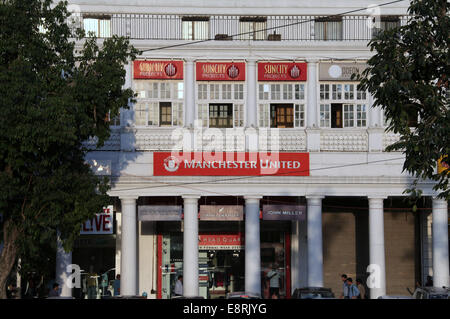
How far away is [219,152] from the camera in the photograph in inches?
1336

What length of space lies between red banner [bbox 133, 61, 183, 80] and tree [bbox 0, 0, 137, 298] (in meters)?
9.85

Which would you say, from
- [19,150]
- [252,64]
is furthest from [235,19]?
[19,150]

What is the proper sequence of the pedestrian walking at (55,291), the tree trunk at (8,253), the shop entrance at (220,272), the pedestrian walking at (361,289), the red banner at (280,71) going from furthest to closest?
the shop entrance at (220,272)
the red banner at (280,71)
the pedestrian walking at (361,289)
the pedestrian walking at (55,291)
the tree trunk at (8,253)

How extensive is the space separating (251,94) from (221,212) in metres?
5.17

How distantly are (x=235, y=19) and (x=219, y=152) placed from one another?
5912 millimetres

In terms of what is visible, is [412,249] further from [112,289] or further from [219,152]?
[112,289]

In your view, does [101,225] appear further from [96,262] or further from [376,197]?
[376,197]

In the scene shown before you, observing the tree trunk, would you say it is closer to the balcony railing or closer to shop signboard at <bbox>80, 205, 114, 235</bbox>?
shop signboard at <bbox>80, 205, 114, 235</bbox>

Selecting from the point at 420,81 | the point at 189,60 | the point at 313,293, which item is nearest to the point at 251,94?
the point at 189,60

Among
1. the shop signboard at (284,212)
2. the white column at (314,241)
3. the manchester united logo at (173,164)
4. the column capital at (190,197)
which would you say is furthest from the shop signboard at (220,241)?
the manchester united logo at (173,164)

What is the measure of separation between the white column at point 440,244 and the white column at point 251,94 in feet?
27.4

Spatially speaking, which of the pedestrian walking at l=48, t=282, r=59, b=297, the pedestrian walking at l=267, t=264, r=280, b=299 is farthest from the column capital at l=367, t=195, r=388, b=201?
the pedestrian walking at l=48, t=282, r=59, b=297

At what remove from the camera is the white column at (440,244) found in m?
33.5

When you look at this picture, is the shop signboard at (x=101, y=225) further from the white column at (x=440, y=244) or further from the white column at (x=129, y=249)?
the white column at (x=440, y=244)
